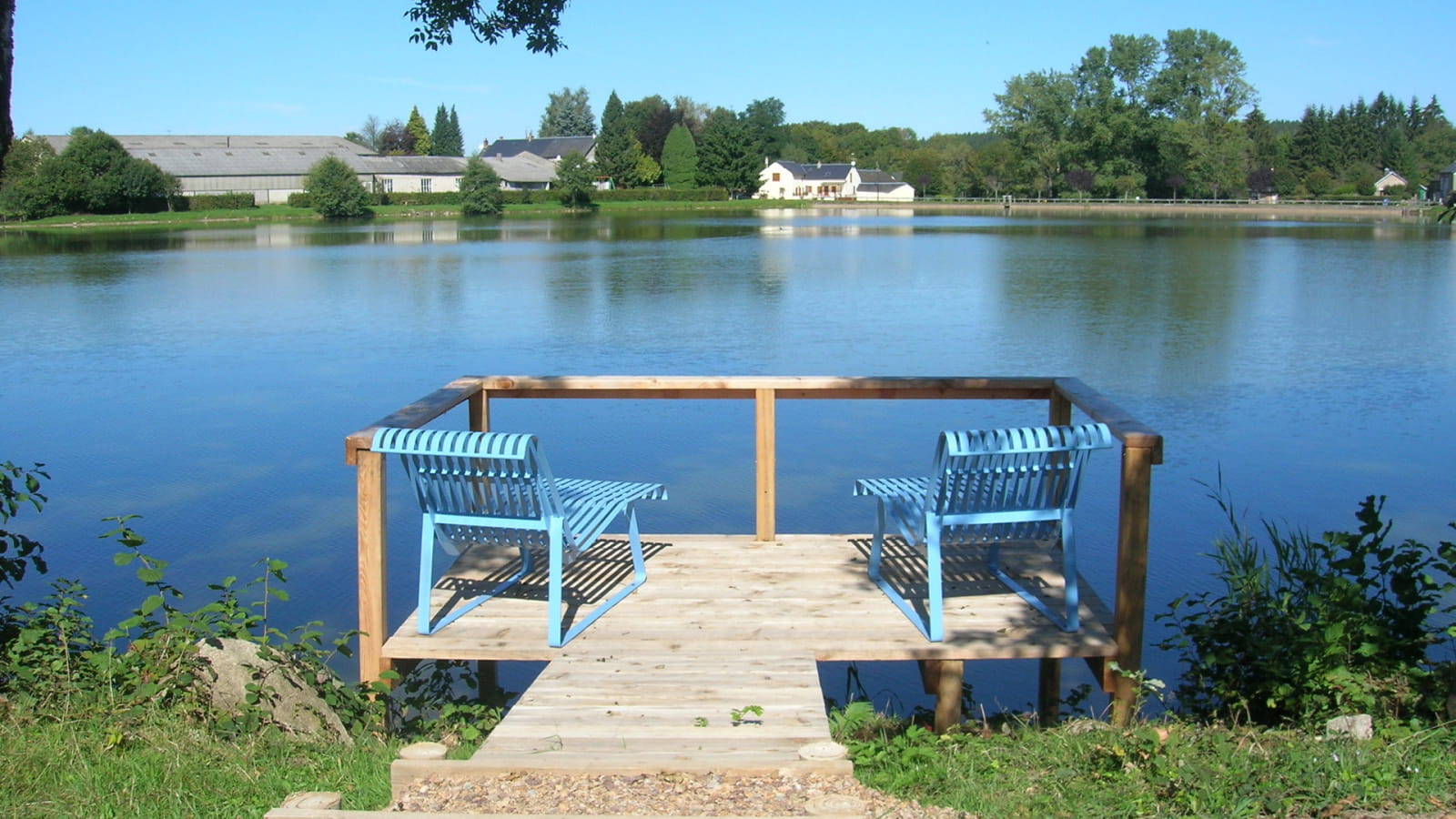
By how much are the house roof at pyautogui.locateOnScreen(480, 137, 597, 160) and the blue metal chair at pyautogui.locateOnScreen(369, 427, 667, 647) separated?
4052 inches

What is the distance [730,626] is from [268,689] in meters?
1.70

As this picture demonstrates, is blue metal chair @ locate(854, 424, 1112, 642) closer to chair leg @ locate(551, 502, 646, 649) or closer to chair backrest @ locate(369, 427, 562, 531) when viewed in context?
chair leg @ locate(551, 502, 646, 649)

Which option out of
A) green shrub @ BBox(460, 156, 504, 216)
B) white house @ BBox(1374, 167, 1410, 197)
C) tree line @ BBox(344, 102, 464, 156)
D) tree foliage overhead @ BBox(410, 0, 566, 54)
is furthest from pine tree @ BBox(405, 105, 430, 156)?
tree foliage overhead @ BBox(410, 0, 566, 54)

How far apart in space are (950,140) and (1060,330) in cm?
13402

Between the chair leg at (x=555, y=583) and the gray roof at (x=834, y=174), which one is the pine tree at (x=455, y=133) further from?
the chair leg at (x=555, y=583)

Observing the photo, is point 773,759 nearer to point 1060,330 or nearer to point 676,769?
point 676,769

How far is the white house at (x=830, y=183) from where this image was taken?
110 metres

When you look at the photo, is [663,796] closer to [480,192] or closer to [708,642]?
[708,642]

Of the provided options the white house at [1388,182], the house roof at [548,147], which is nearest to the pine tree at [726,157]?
the house roof at [548,147]

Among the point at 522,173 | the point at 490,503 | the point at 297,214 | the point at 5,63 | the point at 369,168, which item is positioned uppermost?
the point at 522,173

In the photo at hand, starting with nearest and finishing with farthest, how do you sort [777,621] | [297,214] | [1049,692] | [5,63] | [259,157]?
1. [5,63]
2. [777,621]
3. [1049,692]
4. [297,214]
5. [259,157]

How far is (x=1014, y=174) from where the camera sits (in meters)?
92.6

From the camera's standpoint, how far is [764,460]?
6.12 meters

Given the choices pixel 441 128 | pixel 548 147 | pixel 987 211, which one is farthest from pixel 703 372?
pixel 441 128
